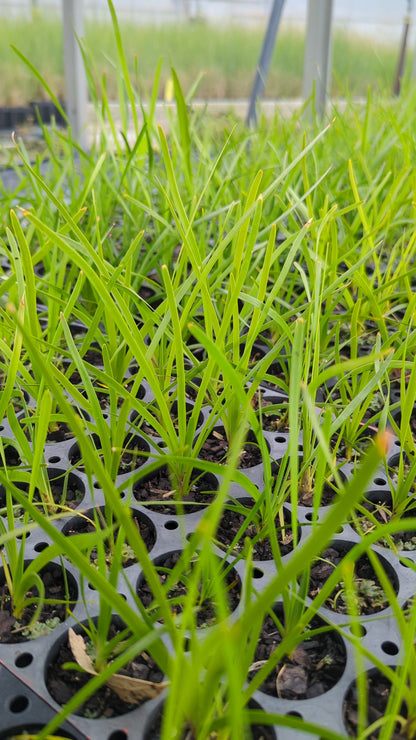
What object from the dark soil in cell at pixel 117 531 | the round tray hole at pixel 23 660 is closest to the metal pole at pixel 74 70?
the dark soil in cell at pixel 117 531

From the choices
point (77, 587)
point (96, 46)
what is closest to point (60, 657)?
point (77, 587)

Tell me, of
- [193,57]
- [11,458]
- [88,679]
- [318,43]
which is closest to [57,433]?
[11,458]

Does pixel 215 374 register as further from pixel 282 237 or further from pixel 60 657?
pixel 282 237

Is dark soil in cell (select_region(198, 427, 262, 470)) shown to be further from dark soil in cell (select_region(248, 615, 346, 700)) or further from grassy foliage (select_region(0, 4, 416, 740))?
dark soil in cell (select_region(248, 615, 346, 700))

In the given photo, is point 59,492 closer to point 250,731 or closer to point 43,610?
point 43,610

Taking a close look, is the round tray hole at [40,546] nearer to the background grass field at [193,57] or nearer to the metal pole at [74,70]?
the metal pole at [74,70]
